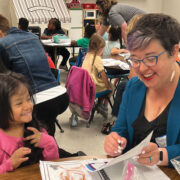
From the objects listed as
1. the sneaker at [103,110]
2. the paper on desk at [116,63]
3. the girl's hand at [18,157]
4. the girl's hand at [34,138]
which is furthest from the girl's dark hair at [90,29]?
the girl's hand at [18,157]

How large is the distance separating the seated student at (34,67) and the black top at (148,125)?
798 mm

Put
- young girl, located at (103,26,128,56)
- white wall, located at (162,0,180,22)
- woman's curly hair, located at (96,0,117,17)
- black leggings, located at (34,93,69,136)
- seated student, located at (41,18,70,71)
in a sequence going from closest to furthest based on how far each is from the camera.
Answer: black leggings, located at (34,93,69,136)
woman's curly hair, located at (96,0,117,17)
young girl, located at (103,26,128,56)
seated student, located at (41,18,70,71)
white wall, located at (162,0,180,22)

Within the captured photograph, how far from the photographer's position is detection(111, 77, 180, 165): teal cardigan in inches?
38.3

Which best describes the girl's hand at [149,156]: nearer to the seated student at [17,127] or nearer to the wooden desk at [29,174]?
the wooden desk at [29,174]

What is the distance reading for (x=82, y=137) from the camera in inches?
112

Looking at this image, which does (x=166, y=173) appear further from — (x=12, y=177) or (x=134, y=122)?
(x=12, y=177)

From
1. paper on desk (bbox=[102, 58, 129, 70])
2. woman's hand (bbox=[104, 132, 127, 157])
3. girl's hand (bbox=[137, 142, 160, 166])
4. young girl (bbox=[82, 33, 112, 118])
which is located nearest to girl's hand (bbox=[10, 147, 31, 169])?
woman's hand (bbox=[104, 132, 127, 157])

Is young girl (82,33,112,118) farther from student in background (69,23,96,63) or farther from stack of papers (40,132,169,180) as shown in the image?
stack of papers (40,132,169,180)

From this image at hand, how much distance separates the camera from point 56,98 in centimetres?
174

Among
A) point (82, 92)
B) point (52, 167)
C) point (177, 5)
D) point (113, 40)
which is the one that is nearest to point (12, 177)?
point (52, 167)

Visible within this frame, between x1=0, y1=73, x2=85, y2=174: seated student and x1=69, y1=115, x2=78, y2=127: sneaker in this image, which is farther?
x1=69, y1=115, x2=78, y2=127: sneaker

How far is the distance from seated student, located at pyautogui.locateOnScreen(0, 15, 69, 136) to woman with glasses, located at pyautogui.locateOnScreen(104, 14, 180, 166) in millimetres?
696

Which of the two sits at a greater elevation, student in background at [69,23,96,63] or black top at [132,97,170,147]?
black top at [132,97,170,147]

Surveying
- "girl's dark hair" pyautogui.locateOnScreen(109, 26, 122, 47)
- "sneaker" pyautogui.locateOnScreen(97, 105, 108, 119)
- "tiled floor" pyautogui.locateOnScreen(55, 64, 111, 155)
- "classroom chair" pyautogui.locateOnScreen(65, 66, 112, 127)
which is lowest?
"tiled floor" pyautogui.locateOnScreen(55, 64, 111, 155)
